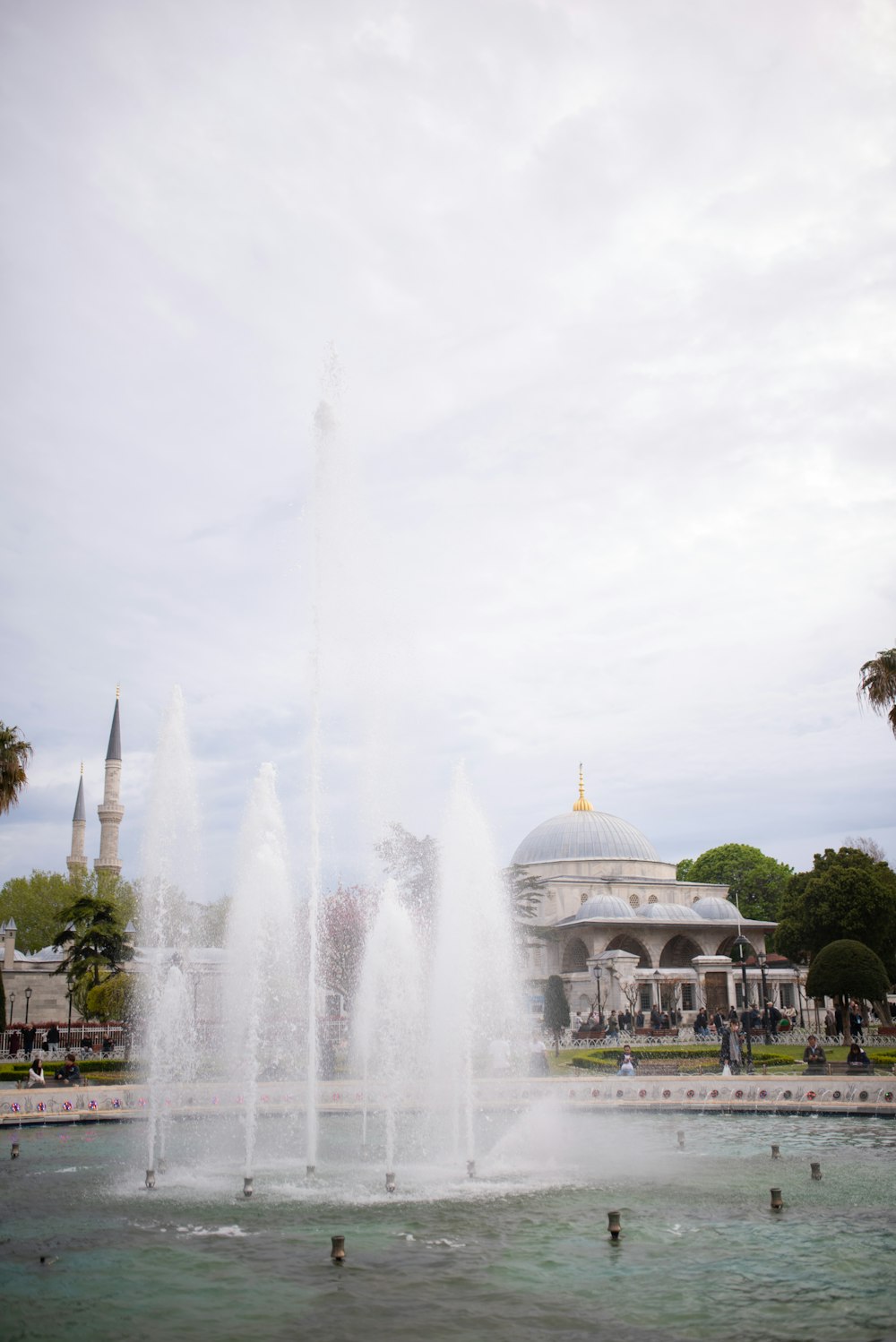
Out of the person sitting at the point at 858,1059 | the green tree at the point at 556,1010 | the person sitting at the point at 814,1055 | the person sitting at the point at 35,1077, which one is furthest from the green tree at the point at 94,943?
the person sitting at the point at 858,1059

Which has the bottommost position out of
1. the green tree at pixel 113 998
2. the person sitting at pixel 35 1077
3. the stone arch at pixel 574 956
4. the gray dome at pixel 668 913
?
the person sitting at pixel 35 1077

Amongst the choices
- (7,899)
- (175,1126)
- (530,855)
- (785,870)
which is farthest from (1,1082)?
(785,870)

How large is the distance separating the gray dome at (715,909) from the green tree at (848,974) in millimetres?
26748

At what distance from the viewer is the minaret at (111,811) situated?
58.1 m

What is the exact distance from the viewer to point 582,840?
59688 mm

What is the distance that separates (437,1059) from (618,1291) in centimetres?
874

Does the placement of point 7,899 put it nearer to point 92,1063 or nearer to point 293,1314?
point 92,1063

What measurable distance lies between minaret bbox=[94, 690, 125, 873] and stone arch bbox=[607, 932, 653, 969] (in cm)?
2576

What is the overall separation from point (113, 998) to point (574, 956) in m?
29.0

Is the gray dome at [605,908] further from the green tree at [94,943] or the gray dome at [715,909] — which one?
the green tree at [94,943]

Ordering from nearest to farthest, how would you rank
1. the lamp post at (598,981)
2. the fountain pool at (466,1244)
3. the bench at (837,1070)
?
the fountain pool at (466,1244), the bench at (837,1070), the lamp post at (598,981)

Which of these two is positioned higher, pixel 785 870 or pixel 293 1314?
pixel 785 870

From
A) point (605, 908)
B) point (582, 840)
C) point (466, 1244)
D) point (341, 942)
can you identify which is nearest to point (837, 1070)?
point (466, 1244)

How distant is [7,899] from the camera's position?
55719 mm
